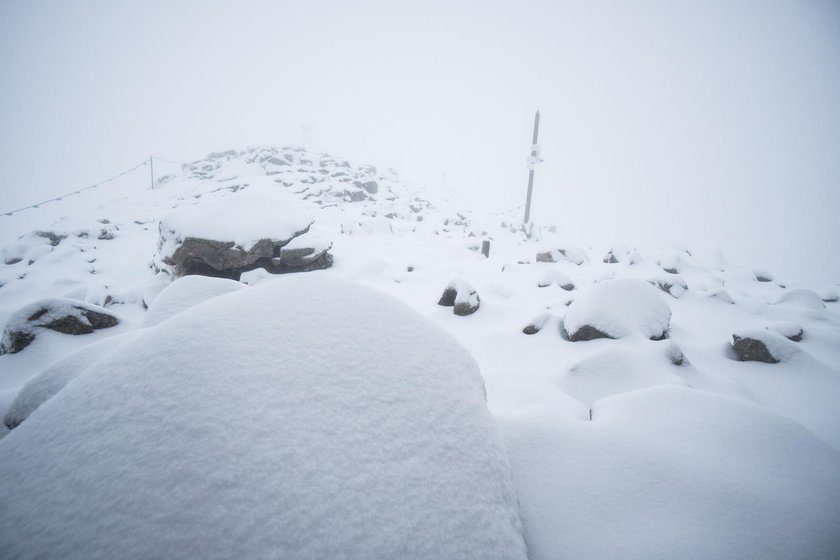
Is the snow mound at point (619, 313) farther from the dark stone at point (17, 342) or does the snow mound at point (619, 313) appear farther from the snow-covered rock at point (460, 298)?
the dark stone at point (17, 342)

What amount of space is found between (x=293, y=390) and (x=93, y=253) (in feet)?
29.2

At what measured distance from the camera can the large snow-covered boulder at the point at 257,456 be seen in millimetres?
790

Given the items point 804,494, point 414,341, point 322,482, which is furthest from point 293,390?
point 804,494

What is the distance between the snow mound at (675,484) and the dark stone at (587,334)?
1.54m

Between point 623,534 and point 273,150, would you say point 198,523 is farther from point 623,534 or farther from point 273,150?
point 273,150

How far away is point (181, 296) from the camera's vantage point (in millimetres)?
2523

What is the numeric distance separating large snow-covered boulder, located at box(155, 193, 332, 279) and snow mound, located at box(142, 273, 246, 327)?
Answer: 2.74 metres

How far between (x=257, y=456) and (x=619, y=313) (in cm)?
351

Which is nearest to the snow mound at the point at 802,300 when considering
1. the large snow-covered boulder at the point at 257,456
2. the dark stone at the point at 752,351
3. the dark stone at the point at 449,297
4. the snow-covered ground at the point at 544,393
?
the snow-covered ground at the point at 544,393

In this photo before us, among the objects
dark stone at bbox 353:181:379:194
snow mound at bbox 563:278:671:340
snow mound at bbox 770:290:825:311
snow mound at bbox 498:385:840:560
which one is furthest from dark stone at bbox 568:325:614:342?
dark stone at bbox 353:181:379:194

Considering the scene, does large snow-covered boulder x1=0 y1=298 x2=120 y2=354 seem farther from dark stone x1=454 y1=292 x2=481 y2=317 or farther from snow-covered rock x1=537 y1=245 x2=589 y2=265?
snow-covered rock x1=537 y1=245 x2=589 y2=265

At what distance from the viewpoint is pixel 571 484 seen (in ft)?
4.33

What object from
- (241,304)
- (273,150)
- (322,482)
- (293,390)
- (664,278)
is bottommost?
(664,278)

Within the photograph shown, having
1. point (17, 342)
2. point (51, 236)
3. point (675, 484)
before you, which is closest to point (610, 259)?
point (675, 484)
